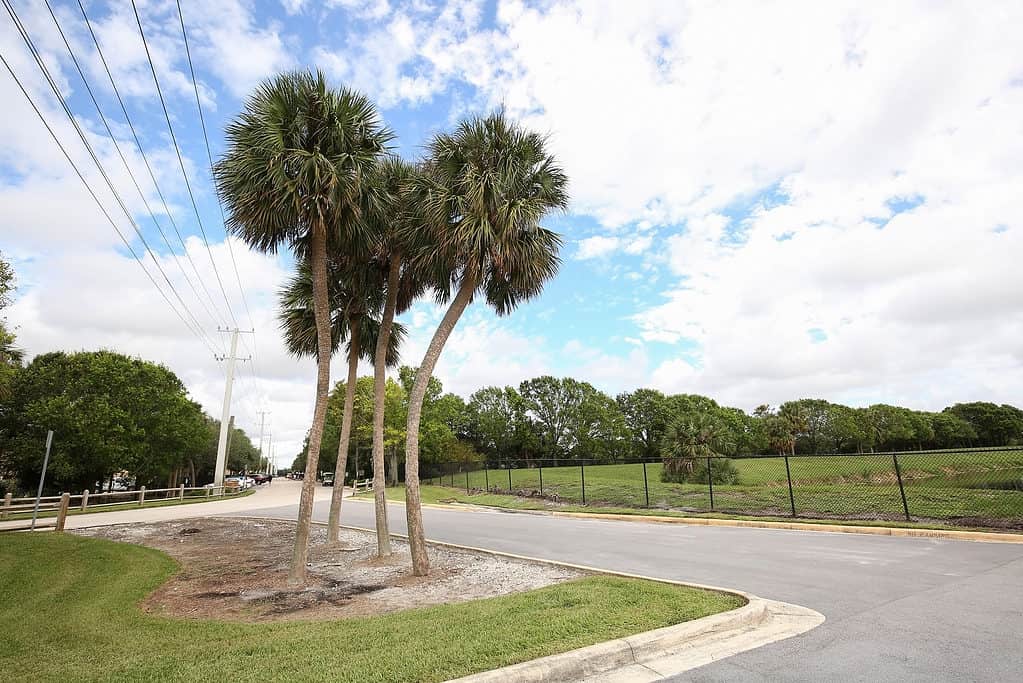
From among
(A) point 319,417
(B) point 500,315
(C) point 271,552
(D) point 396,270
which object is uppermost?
(D) point 396,270

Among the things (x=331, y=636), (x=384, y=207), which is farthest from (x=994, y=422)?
(x=331, y=636)

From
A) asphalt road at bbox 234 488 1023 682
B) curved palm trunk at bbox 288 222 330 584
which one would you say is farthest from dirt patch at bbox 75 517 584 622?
asphalt road at bbox 234 488 1023 682

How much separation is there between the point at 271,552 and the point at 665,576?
880 centimetres

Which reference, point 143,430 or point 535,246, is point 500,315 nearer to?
point 535,246

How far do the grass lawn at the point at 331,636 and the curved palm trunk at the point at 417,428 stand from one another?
270 cm

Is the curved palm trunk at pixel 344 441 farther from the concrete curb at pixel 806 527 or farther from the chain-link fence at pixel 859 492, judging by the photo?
the chain-link fence at pixel 859 492

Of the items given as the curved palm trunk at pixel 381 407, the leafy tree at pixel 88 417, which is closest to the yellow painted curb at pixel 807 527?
the curved palm trunk at pixel 381 407

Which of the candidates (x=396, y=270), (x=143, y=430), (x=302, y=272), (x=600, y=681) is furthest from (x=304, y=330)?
(x=143, y=430)

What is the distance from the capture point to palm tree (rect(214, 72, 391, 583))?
9086 millimetres

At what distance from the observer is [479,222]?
376 inches

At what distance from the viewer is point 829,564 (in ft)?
27.7

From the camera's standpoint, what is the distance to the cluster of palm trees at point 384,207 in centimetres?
920

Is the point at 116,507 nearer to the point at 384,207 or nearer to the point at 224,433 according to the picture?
the point at 224,433

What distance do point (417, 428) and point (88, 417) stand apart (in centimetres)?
3368
